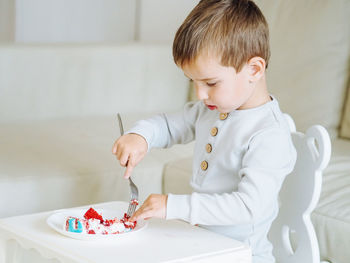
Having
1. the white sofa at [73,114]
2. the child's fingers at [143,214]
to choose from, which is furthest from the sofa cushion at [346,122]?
the child's fingers at [143,214]

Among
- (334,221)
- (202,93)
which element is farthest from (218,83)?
(334,221)

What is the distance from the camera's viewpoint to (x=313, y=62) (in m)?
2.02

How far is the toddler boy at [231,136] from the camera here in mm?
1095

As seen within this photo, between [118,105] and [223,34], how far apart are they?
1294 mm

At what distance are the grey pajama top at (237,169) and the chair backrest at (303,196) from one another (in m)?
0.08

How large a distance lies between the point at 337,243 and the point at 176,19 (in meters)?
1.64

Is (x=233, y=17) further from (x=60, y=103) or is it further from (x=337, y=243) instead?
(x=60, y=103)

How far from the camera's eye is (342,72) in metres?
2.00

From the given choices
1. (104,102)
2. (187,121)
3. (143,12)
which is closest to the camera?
(187,121)

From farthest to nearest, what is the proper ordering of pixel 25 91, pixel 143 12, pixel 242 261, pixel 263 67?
pixel 143 12 < pixel 25 91 < pixel 263 67 < pixel 242 261

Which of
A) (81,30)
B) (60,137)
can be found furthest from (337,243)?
(81,30)

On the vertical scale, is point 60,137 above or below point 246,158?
below

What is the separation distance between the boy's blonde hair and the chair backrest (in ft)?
0.75

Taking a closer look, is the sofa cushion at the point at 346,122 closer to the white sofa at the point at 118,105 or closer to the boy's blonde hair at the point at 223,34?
the white sofa at the point at 118,105
